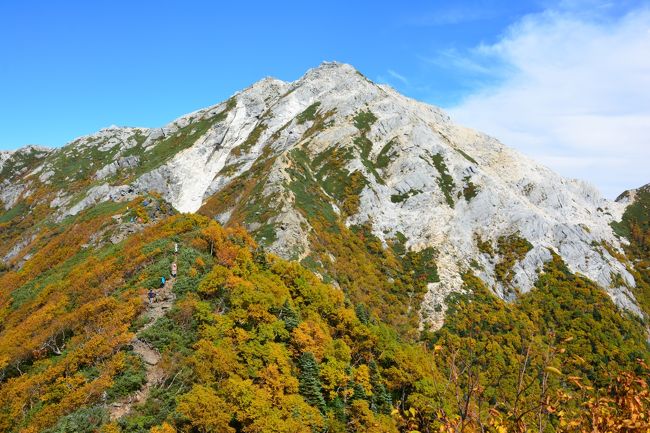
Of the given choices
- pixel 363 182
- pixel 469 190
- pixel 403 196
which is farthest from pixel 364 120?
pixel 469 190

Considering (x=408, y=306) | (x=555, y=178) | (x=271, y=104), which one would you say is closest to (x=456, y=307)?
(x=408, y=306)

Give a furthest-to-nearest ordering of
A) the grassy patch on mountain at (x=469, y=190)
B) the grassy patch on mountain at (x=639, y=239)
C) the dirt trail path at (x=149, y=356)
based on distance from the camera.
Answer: the grassy patch on mountain at (x=469, y=190), the grassy patch on mountain at (x=639, y=239), the dirt trail path at (x=149, y=356)

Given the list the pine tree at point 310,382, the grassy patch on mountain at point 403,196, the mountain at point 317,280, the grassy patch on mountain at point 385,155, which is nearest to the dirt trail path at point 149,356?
the mountain at point 317,280

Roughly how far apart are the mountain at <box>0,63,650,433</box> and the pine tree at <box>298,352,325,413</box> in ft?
0.52

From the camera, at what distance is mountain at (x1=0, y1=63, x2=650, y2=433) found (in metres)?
25.6

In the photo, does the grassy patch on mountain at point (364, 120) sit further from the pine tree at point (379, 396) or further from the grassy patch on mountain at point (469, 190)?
the pine tree at point (379, 396)

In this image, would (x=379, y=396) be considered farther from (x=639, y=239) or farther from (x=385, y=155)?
(x=639, y=239)

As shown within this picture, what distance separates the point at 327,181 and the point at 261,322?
2873 inches

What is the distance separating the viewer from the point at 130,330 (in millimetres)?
31672

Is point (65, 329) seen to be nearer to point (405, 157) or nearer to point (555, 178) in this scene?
point (405, 157)

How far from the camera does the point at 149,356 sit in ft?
98.1

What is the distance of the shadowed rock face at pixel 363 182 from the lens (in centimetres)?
9125

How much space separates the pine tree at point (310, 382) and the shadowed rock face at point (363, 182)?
32777 mm

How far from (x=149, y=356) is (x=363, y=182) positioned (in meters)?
81.7
